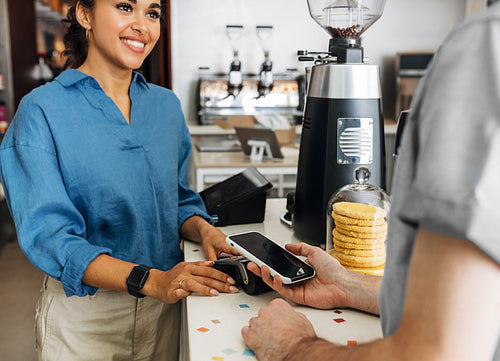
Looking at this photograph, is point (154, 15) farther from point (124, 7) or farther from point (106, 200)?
point (106, 200)

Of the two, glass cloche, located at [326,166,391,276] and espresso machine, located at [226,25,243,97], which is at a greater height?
espresso machine, located at [226,25,243,97]

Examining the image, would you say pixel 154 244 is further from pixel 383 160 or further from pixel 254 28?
pixel 254 28

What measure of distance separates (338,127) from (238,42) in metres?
3.88

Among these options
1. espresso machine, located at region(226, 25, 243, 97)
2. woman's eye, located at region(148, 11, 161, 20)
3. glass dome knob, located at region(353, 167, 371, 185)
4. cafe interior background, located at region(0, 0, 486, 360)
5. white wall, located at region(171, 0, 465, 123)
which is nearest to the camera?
glass dome knob, located at region(353, 167, 371, 185)

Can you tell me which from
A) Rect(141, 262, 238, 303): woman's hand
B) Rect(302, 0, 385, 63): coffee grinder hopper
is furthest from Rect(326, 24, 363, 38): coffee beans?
Rect(141, 262, 238, 303): woman's hand

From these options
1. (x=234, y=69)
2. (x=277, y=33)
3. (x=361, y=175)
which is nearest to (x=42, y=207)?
(x=361, y=175)

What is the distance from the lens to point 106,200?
123cm

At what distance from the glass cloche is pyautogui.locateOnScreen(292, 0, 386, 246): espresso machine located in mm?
154

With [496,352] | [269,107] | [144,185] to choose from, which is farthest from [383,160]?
[269,107]

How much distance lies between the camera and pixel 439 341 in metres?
0.44

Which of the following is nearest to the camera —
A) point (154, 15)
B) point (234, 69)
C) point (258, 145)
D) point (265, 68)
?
point (154, 15)

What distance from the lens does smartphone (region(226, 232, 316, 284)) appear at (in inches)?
35.8

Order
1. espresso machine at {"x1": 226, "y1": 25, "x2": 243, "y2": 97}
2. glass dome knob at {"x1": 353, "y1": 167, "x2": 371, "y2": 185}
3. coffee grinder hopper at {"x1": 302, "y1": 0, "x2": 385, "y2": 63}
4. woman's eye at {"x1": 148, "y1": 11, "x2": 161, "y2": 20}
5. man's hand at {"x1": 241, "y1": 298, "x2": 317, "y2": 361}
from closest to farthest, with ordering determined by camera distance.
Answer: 1. man's hand at {"x1": 241, "y1": 298, "x2": 317, "y2": 361}
2. glass dome knob at {"x1": 353, "y1": 167, "x2": 371, "y2": 185}
3. coffee grinder hopper at {"x1": 302, "y1": 0, "x2": 385, "y2": 63}
4. woman's eye at {"x1": 148, "y1": 11, "x2": 161, "y2": 20}
5. espresso machine at {"x1": 226, "y1": 25, "x2": 243, "y2": 97}

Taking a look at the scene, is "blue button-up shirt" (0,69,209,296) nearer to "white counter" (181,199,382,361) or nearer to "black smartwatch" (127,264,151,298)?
"black smartwatch" (127,264,151,298)
